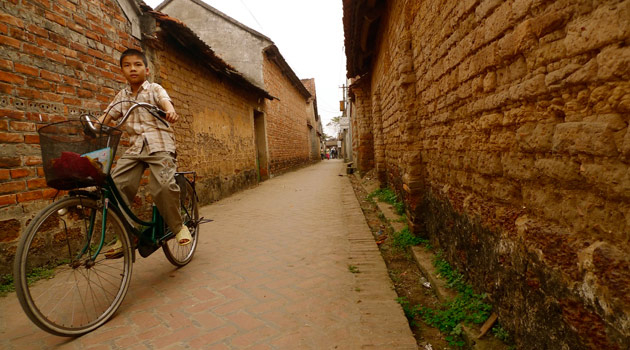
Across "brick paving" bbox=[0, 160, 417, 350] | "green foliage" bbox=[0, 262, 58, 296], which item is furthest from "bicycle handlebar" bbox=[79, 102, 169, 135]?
"green foliage" bbox=[0, 262, 58, 296]

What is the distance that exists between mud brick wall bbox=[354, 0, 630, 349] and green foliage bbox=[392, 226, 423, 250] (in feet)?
2.65

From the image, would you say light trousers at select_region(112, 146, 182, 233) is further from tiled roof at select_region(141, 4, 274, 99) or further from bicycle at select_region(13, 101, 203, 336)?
tiled roof at select_region(141, 4, 274, 99)

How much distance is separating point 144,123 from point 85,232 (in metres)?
0.97

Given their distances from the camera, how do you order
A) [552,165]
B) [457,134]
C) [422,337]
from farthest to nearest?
[457,134] < [422,337] < [552,165]

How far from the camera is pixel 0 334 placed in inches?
75.5

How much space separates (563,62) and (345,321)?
1768mm

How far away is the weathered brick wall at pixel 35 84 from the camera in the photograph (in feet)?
8.89

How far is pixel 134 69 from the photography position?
8.20 feet

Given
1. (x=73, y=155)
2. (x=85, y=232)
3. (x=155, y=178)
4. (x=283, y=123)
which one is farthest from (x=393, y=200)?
(x=283, y=123)

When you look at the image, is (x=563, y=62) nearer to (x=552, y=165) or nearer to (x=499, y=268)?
(x=552, y=165)

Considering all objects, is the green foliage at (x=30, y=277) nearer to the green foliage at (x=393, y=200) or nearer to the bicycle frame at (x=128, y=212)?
the bicycle frame at (x=128, y=212)

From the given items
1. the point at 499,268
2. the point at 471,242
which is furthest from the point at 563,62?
the point at 471,242

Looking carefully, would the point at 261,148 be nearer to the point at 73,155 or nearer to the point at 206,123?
the point at 206,123

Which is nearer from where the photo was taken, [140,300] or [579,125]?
[579,125]
